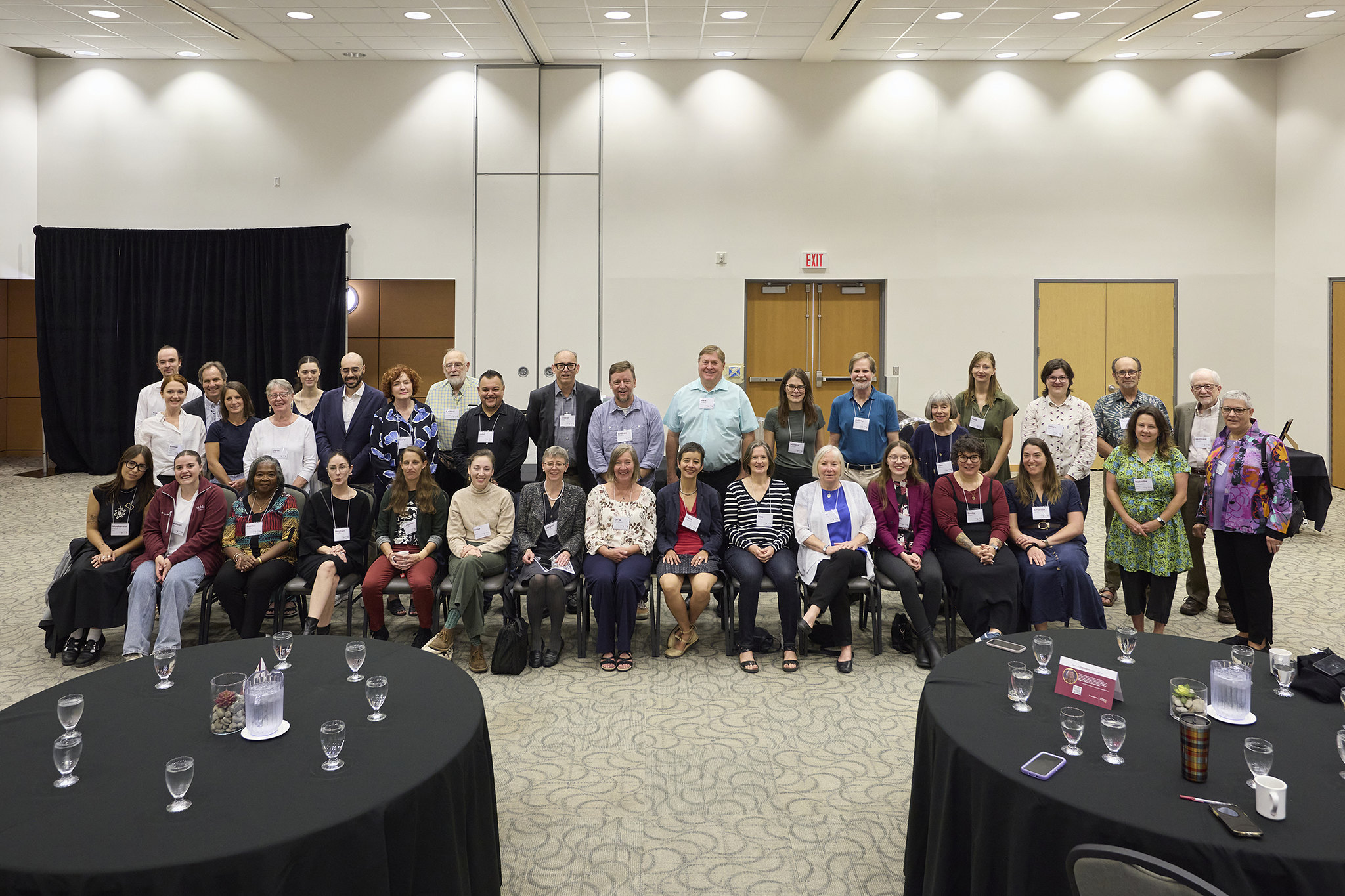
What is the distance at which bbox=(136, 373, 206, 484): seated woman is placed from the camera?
538 cm

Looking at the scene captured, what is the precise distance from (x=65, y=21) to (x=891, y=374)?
31.1ft

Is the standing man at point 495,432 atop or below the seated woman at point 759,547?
atop

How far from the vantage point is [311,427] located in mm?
5129

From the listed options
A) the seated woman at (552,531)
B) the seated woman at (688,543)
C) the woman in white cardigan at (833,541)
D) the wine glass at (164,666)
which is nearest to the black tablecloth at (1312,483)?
the woman in white cardigan at (833,541)

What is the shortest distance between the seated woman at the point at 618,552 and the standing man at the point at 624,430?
0.54m

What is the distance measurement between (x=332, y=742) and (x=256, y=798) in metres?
0.19

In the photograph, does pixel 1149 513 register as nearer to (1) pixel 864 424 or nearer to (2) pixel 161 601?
(1) pixel 864 424

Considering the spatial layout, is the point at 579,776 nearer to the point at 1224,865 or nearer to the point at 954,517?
the point at 1224,865

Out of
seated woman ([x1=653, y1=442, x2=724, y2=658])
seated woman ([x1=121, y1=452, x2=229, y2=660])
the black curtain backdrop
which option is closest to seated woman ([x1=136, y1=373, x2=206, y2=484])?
seated woman ([x1=121, y1=452, x2=229, y2=660])

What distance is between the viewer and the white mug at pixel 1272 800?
1742 millimetres

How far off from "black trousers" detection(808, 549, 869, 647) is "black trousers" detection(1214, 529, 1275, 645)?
188 centimetres

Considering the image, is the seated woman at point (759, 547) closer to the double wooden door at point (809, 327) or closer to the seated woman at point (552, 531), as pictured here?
the seated woman at point (552, 531)

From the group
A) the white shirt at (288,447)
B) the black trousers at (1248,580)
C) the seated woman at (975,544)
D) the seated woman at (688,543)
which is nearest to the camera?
the black trousers at (1248,580)

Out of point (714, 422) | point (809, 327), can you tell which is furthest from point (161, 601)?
point (809, 327)
